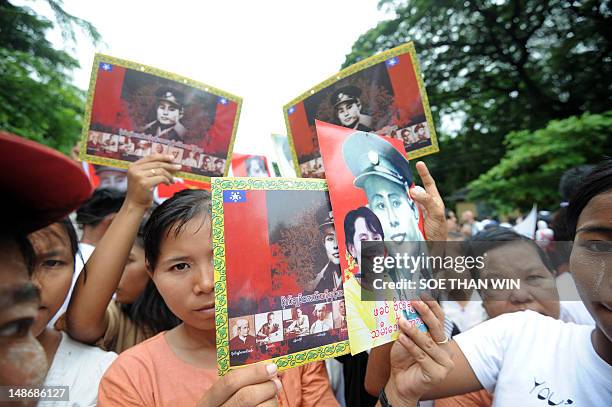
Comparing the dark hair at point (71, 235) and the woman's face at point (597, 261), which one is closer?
the woman's face at point (597, 261)

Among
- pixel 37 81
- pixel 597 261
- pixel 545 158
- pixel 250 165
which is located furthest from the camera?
pixel 545 158

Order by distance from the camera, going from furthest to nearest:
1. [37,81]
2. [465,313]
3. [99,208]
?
1. [37,81]
2. [465,313]
3. [99,208]

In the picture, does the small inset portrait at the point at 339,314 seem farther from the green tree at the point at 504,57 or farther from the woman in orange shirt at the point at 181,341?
the green tree at the point at 504,57

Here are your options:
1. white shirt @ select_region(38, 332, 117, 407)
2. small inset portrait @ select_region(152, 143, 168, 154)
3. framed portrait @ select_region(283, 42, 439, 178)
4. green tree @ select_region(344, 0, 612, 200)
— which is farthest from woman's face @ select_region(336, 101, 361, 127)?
green tree @ select_region(344, 0, 612, 200)

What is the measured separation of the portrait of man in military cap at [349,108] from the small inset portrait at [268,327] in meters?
0.96

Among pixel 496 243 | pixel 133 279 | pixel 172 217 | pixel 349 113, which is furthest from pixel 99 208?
pixel 496 243

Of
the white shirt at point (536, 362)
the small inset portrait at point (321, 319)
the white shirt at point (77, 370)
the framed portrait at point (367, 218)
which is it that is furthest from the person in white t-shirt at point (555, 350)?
the white shirt at point (77, 370)

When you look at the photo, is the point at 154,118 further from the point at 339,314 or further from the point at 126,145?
the point at 339,314

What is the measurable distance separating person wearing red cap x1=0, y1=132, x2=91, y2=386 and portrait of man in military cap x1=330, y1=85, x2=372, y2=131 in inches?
46.9

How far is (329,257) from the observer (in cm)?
114

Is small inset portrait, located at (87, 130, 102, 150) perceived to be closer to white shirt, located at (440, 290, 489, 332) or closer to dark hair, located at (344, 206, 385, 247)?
dark hair, located at (344, 206, 385, 247)

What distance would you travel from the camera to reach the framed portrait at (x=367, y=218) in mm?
1118

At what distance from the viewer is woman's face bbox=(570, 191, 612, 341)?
3.47 feet

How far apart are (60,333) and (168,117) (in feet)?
3.28
